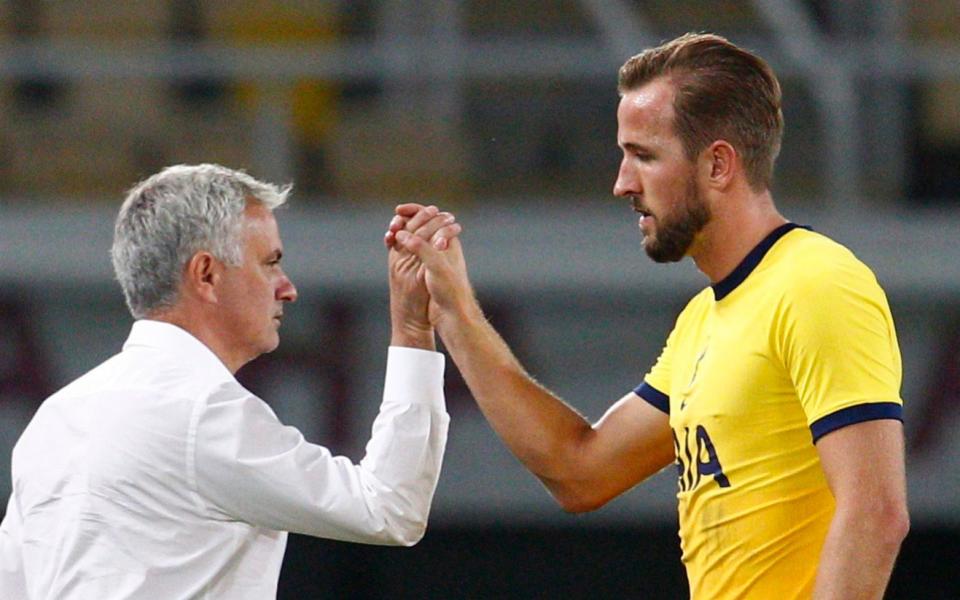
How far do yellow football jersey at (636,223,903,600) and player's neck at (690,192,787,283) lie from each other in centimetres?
2

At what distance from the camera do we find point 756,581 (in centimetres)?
231

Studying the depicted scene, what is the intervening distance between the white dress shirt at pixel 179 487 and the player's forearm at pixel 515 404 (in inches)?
10.7

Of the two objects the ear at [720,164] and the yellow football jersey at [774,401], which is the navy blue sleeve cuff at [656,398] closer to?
the yellow football jersey at [774,401]

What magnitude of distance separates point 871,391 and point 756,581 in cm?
32

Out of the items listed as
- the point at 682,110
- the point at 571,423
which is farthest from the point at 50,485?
the point at 682,110

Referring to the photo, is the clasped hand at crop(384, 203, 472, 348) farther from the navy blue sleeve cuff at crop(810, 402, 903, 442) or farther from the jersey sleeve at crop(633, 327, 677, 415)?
the navy blue sleeve cuff at crop(810, 402, 903, 442)

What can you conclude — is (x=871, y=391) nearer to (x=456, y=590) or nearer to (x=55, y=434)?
(x=55, y=434)

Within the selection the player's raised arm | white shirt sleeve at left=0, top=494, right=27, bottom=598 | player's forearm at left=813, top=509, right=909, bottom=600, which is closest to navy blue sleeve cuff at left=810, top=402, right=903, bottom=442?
player's forearm at left=813, top=509, right=909, bottom=600

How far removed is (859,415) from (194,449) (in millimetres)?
844

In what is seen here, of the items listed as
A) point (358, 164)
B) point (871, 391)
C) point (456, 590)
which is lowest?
point (456, 590)

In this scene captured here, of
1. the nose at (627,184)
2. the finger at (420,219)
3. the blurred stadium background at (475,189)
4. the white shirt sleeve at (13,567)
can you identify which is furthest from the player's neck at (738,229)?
the blurred stadium background at (475,189)

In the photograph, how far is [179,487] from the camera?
236 centimetres

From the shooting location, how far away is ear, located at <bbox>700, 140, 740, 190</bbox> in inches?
93.4

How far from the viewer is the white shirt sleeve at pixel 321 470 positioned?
2.36m
